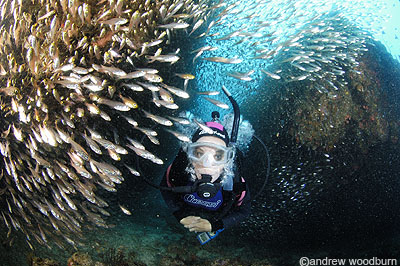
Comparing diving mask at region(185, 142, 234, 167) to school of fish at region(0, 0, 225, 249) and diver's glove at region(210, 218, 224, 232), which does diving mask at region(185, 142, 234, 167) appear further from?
diver's glove at region(210, 218, 224, 232)

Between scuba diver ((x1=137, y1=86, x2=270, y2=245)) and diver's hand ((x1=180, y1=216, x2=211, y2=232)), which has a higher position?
scuba diver ((x1=137, y1=86, x2=270, y2=245))

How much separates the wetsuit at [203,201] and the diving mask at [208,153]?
0.33 m

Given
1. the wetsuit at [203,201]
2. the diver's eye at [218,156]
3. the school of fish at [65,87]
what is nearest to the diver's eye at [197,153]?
the diver's eye at [218,156]

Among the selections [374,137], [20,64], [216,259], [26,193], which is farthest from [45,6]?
[374,137]

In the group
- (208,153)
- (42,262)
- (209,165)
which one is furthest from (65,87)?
(42,262)

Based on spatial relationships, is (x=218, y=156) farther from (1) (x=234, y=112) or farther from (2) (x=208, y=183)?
(1) (x=234, y=112)

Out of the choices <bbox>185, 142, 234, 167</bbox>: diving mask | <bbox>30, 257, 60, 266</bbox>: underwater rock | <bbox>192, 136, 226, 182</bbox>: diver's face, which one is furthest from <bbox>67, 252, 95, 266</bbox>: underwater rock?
<bbox>185, 142, 234, 167</bbox>: diving mask

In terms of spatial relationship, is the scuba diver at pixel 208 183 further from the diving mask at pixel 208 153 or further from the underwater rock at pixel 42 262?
the underwater rock at pixel 42 262

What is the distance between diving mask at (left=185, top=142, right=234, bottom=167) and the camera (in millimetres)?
3953

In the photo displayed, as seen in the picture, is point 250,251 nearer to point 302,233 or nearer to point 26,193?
point 302,233

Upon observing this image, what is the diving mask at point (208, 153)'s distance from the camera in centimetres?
395

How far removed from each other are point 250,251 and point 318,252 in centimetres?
253

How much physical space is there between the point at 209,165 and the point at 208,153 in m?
0.20

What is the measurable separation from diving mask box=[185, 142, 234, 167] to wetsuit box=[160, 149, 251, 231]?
13.1 inches
